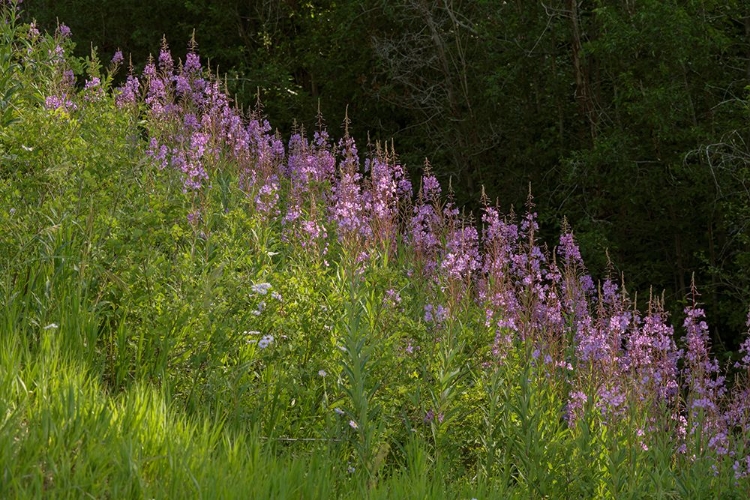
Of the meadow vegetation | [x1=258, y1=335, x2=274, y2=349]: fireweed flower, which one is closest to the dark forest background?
the meadow vegetation

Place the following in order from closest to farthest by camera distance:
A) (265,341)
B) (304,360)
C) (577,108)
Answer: (265,341) → (304,360) → (577,108)

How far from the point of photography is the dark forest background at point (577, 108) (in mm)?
10656

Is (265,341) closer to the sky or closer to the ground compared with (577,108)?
closer to the ground

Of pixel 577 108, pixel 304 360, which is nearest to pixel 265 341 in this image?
pixel 304 360

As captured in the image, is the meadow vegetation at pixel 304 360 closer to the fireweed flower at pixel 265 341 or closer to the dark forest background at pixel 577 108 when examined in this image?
the fireweed flower at pixel 265 341

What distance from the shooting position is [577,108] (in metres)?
13.1

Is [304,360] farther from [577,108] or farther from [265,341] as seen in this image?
[577,108]

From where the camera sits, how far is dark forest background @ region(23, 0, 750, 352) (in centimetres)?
1066

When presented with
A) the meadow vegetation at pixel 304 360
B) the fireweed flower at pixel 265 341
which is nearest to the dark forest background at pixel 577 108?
A: the meadow vegetation at pixel 304 360

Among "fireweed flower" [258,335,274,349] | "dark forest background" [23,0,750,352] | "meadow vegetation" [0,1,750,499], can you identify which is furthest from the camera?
"dark forest background" [23,0,750,352]

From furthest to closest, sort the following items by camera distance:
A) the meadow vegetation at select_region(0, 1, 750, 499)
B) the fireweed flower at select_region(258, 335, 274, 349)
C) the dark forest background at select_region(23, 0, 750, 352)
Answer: the dark forest background at select_region(23, 0, 750, 352) < the fireweed flower at select_region(258, 335, 274, 349) < the meadow vegetation at select_region(0, 1, 750, 499)

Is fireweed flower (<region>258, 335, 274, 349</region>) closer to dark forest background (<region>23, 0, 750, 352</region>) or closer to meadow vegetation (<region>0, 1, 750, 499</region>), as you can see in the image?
meadow vegetation (<region>0, 1, 750, 499</region>)

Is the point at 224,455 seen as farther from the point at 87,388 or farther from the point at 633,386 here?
the point at 633,386

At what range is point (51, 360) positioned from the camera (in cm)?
410
